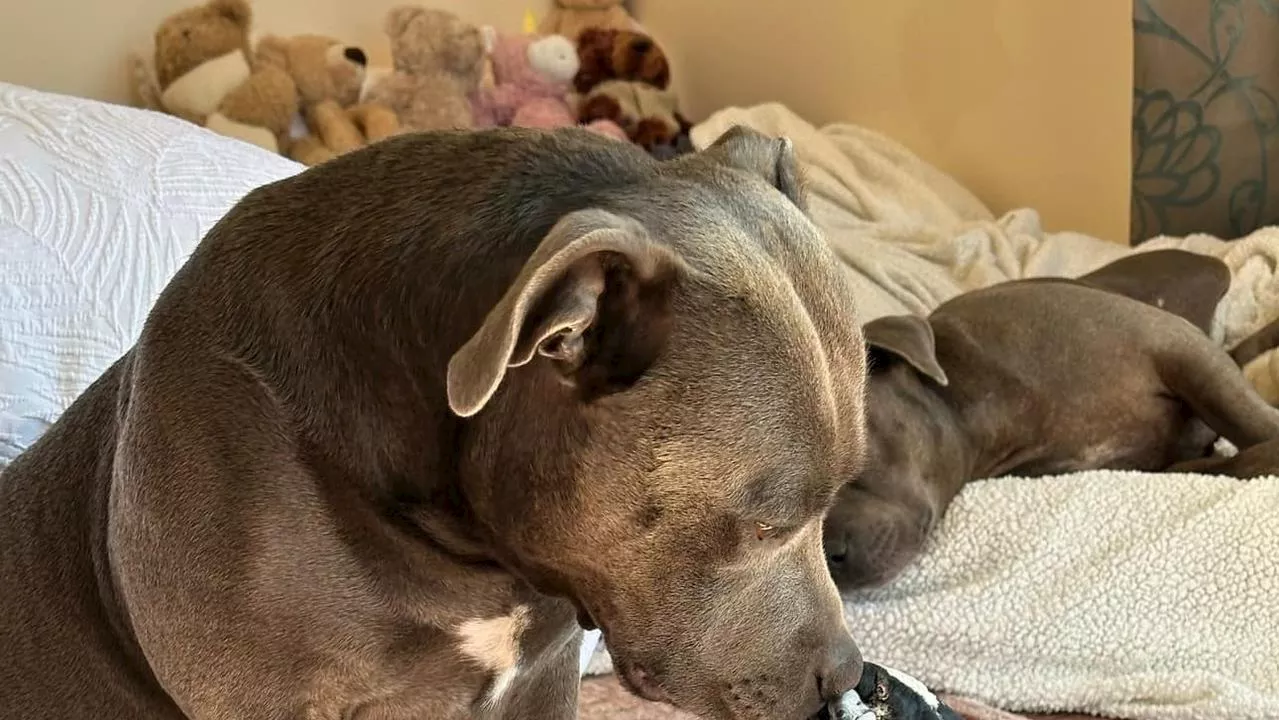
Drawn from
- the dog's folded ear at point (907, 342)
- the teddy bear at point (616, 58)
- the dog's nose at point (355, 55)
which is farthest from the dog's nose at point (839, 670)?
the teddy bear at point (616, 58)

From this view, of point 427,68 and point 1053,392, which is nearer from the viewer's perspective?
point 1053,392

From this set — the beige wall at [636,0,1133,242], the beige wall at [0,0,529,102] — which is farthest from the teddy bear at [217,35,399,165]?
the beige wall at [636,0,1133,242]

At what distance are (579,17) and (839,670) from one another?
3.26 m

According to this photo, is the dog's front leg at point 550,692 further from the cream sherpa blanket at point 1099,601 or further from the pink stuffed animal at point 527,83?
the pink stuffed animal at point 527,83

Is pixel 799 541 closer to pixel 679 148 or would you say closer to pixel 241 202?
pixel 241 202

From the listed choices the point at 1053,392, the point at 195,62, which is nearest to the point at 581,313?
the point at 1053,392

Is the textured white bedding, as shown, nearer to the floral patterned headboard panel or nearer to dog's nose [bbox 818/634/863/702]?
dog's nose [bbox 818/634/863/702]

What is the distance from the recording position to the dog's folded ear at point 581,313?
912mm

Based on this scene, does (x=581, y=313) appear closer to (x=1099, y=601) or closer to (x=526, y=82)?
(x=1099, y=601)

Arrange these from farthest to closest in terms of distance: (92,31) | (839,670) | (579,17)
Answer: (579,17) → (92,31) → (839,670)

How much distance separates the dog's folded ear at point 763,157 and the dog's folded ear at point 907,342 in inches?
32.6

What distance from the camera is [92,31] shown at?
304cm

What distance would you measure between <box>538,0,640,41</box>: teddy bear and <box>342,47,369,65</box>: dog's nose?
2.71ft

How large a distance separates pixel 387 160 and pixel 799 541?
521 mm
